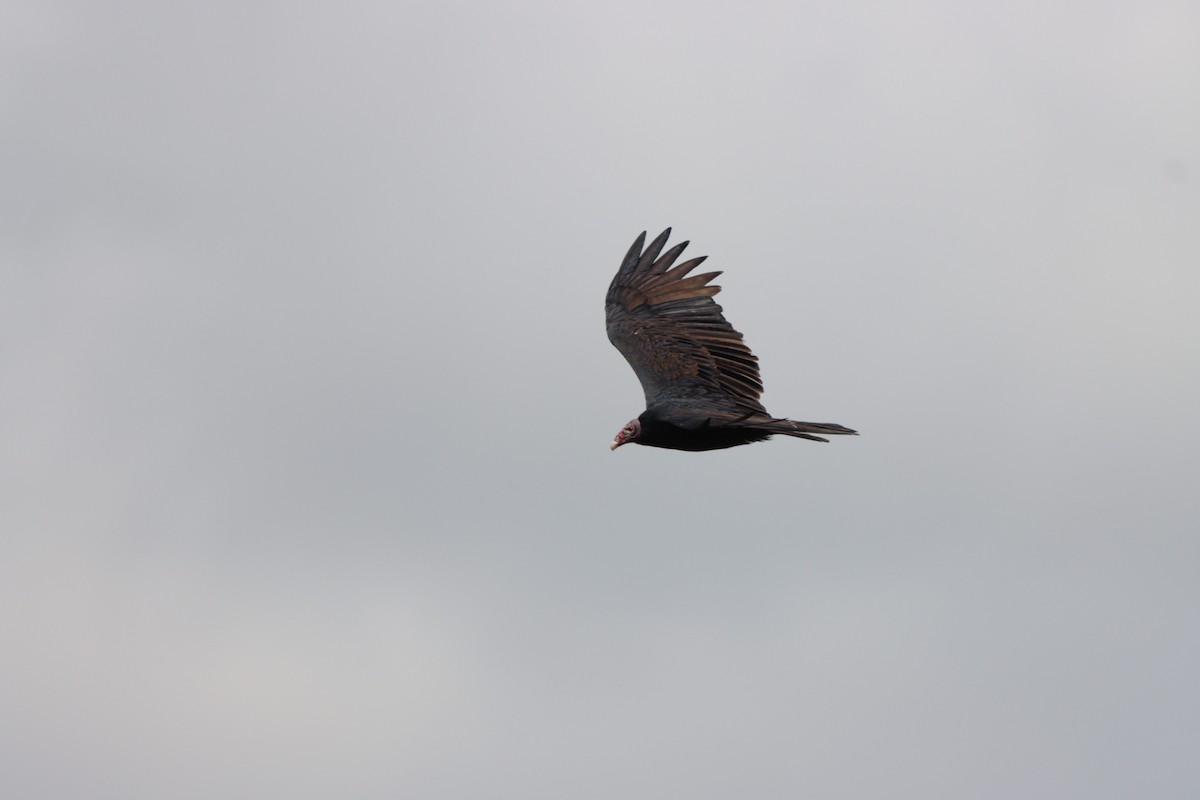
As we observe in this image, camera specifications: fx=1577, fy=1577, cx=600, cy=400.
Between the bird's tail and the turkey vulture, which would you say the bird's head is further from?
the bird's tail

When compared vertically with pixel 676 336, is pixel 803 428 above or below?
below

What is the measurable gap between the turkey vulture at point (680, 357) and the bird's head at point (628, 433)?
0.02m

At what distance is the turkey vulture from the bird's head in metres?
0.02

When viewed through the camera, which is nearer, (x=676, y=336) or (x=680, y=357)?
(x=680, y=357)

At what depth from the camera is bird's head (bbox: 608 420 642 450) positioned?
24.1 meters

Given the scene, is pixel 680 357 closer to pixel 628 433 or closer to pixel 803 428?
pixel 628 433

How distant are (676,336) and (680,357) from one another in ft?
1.84

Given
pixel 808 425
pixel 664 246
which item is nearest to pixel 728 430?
pixel 808 425

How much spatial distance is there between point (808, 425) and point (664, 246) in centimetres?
639

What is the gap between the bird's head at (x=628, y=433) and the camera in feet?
79.2

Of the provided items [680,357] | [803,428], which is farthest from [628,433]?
[803,428]

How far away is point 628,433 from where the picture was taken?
24359 mm

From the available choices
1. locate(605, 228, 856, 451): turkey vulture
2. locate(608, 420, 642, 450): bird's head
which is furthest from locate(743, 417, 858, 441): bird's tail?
locate(608, 420, 642, 450): bird's head

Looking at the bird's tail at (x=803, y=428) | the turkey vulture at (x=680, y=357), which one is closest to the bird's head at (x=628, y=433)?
the turkey vulture at (x=680, y=357)
